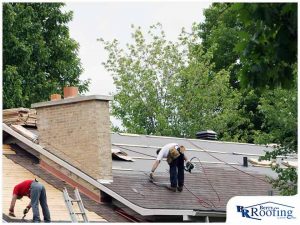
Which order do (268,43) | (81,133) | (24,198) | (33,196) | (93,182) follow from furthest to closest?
(81,133) → (93,182) → (24,198) → (33,196) → (268,43)

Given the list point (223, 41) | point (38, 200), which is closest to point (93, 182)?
point (38, 200)

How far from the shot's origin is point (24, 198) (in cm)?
2303

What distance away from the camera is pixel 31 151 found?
84.0 ft

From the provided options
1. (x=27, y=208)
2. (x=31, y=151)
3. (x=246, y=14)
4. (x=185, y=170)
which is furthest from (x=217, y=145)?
(x=246, y=14)

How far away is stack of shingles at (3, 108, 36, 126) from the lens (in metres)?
26.5

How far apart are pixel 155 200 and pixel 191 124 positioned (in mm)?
21169

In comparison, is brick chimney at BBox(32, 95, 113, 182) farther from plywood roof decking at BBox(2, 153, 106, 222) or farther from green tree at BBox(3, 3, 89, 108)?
green tree at BBox(3, 3, 89, 108)

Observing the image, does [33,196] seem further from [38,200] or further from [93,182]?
[93,182]

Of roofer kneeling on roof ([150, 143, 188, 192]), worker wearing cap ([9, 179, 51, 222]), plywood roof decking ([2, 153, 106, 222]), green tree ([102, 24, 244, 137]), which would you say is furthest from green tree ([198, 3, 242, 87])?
worker wearing cap ([9, 179, 51, 222])

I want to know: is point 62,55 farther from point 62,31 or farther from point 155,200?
point 155,200

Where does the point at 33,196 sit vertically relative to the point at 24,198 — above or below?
above

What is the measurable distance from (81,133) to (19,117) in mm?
2491

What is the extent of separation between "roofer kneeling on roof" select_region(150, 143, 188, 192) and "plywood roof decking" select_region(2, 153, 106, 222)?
2.52 meters

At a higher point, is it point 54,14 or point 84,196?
point 54,14
